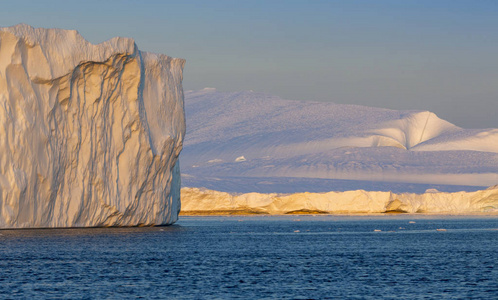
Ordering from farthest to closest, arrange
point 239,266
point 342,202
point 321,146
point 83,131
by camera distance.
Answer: point 321,146 < point 342,202 < point 83,131 < point 239,266

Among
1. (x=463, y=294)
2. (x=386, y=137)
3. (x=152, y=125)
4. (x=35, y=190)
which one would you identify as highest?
(x=386, y=137)

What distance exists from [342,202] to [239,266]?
56340mm

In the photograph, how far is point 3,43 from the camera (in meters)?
43.7

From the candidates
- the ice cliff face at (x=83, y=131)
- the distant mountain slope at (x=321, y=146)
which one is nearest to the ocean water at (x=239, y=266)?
the ice cliff face at (x=83, y=131)

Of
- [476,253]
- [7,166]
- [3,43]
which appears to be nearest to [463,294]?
[476,253]

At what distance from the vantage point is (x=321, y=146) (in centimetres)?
16300

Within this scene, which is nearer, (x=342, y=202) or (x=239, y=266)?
(x=239, y=266)

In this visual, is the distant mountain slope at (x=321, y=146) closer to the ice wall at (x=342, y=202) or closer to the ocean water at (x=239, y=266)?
the ice wall at (x=342, y=202)

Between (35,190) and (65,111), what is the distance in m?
4.82

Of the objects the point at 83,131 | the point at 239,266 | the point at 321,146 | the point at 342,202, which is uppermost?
the point at 321,146

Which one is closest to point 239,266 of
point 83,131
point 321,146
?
point 83,131

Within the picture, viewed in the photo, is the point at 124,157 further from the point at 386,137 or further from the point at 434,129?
the point at 434,129

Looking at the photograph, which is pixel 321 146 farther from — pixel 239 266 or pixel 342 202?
pixel 239 266

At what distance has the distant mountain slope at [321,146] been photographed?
144000mm
